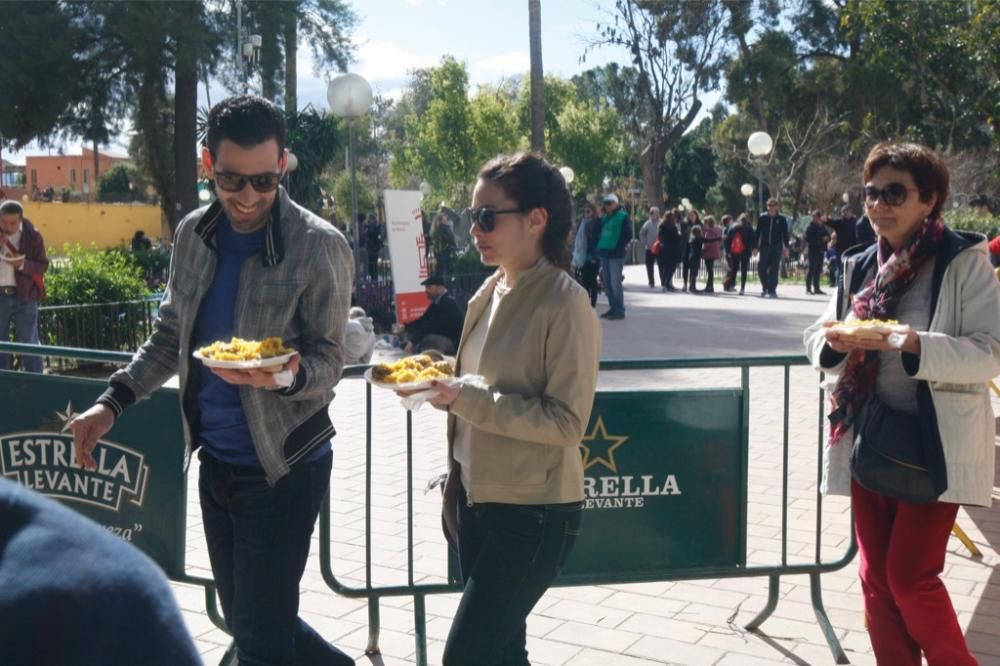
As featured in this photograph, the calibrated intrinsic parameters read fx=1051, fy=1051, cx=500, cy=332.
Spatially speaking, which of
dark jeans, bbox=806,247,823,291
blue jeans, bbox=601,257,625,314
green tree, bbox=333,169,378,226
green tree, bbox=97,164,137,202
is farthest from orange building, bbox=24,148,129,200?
blue jeans, bbox=601,257,625,314

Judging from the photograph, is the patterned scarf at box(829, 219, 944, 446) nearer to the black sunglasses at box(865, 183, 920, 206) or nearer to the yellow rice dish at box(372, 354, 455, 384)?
the black sunglasses at box(865, 183, 920, 206)

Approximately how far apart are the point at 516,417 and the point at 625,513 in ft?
5.73

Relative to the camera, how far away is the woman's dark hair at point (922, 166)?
3340 millimetres

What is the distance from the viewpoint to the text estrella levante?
422 centimetres

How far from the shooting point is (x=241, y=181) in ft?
9.42

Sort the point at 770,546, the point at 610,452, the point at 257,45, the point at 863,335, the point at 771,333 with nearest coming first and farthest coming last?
1. the point at 863,335
2. the point at 610,452
3. the point at 770,546
4. the point at 771,333
5. the point at 257,45

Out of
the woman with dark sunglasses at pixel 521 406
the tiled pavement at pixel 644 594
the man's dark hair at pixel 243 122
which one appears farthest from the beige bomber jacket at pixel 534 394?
the tiled pavement at pixel 644 594

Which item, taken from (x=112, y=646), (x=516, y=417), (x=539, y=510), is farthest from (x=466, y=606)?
(x=112, y=646)

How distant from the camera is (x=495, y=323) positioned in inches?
112

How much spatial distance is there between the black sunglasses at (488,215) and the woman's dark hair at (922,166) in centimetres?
128

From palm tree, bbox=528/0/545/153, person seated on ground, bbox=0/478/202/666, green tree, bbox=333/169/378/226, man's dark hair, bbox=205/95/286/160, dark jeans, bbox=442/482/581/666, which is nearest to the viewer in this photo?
person seated on ground, bbox=0/478/202/666

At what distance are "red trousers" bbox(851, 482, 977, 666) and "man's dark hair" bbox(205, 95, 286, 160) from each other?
2200mm

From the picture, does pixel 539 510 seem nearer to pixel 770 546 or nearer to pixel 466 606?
pixel 466 606

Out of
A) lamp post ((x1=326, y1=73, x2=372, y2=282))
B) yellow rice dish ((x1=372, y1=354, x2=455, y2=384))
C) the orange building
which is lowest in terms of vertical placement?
yellow rice dish ((x1=372, y1=354, x2=455, y2=384))
